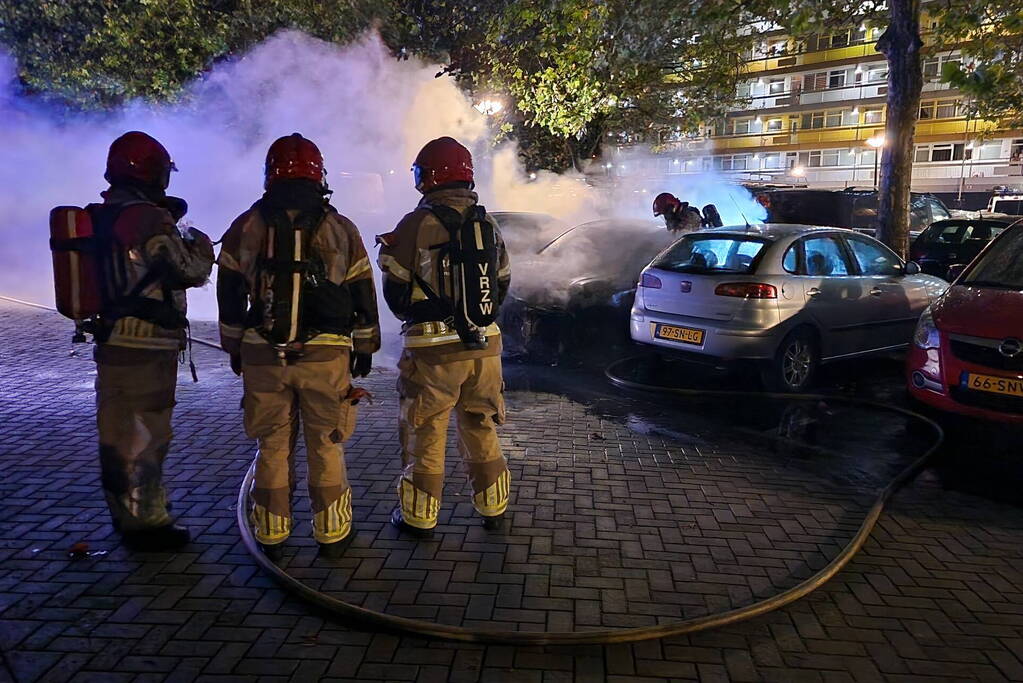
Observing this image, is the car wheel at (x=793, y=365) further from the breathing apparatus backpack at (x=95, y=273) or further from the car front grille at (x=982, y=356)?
the breathing apparatus backpack at (x=95, y=273)

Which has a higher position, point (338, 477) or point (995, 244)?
point (995, 244)

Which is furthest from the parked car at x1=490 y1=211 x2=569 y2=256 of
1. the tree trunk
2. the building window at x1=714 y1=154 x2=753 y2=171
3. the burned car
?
the building window at x1=714 y1=154 x2=753 y2=171

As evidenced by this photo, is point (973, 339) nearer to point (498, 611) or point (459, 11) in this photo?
point (498, 611)

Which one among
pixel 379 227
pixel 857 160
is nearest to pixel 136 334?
pixel 379 227

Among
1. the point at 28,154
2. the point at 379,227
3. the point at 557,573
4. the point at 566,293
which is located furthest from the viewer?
the point at 28,154

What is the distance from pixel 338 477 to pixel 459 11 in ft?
41.9

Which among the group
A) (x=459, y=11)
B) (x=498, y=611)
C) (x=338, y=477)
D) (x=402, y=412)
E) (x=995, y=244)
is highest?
(x=459, y=11)

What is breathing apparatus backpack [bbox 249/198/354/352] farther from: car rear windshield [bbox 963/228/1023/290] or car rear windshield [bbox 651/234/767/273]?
car rear windshield [bbox 963/228/1023/290]

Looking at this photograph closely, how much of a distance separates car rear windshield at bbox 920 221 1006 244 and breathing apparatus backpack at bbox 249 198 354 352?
14.2 m

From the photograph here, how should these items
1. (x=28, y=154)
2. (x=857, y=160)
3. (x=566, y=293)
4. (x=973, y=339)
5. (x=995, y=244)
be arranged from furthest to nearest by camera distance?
(x=857, y=160) < (x=28, y=154) < (x=566, y=293) < (x=995, y=244) < (x=973, y=339)

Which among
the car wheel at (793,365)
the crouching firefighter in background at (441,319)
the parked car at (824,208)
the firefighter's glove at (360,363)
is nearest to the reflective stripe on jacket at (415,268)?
the crouching firefighter in background at (441,319)

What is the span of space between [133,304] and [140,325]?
106mm

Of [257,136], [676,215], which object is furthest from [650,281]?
[257,136]

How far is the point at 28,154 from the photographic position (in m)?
16.7
